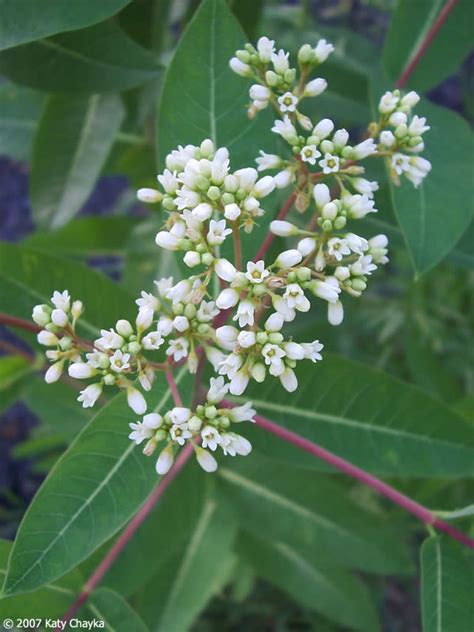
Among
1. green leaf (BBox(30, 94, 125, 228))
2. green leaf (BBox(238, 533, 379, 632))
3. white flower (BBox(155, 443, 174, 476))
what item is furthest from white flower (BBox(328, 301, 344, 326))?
green leaf (BBox(238, 533, 379, 632))

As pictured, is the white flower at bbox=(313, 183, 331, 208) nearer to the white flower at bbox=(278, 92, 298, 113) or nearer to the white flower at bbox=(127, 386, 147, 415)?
the white flower at bbox=(278, 92, 298, 113)

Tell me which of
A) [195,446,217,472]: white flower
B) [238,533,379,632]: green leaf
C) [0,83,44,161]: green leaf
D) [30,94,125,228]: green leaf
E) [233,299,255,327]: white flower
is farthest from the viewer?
[238,533,379,632]: green leaf

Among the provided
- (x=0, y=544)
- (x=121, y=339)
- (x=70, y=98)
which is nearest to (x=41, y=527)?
(x=0, y=544)

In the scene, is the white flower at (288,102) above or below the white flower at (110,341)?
above

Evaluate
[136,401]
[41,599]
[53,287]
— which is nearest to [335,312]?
[136,401]

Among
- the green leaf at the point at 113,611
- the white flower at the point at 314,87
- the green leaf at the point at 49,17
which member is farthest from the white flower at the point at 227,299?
the green leaf at the point at 113,611

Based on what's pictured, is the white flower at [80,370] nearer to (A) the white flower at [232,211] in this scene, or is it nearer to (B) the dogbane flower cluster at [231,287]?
(B) the dogbane flower cluster at [231,287]

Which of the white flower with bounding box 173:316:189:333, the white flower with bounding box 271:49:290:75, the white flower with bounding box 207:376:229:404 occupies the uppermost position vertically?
the white flower with bounding box 271:49:290:75
